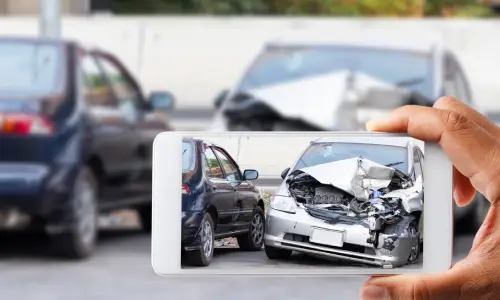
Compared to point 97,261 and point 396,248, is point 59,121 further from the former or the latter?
point 396,248

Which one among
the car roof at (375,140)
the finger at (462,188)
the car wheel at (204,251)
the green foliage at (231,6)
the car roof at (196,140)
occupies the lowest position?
the green foliage at (231,6)

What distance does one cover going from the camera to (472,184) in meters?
2.16

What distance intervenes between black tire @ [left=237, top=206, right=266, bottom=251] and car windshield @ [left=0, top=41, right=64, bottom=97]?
19.7ft

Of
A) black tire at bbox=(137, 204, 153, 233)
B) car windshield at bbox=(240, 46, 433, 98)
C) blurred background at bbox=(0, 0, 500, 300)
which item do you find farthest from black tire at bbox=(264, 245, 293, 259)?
black tire at bbox=(137, 204, 153, 233)

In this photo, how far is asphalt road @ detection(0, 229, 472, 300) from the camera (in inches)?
273

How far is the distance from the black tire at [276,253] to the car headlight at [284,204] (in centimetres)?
8

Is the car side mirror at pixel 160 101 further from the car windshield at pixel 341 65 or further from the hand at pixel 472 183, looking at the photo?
the hand at pixel 472 183

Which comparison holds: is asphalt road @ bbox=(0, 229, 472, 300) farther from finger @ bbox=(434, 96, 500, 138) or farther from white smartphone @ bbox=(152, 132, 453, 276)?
white smartphone @ bbox=(152, 132, 453, 276)

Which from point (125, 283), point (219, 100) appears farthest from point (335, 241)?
point (219, 100)

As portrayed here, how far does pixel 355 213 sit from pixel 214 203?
264mm

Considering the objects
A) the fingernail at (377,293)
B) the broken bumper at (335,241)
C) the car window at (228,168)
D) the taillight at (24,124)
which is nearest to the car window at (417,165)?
the broken bumper at (335,241)

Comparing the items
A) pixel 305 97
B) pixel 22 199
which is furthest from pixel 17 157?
pixel 305 97

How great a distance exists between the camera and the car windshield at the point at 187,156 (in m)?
2.00

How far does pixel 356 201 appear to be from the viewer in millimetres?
2035
